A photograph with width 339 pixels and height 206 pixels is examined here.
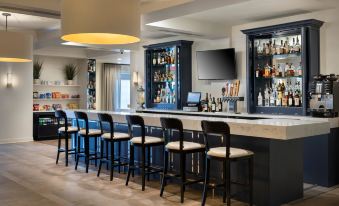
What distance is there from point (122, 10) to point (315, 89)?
348 cm

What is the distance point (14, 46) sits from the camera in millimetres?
6387

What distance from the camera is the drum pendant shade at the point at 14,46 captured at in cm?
627

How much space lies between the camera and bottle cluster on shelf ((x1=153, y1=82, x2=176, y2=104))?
866cm

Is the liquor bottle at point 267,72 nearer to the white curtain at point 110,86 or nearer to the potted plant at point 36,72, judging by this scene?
the potted plant at point 36,72

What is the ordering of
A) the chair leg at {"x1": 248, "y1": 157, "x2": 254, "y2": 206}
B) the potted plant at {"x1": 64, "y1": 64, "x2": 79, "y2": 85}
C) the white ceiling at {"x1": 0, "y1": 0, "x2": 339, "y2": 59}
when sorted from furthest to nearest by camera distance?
the potted plant at {"x1": 64, "y1": 64, "x2": 79, "y2": 85} → the white ceiling at {"x1": 0, "y1": 0, "x2": 339, "y2": 59} → the chair leg at {"x1": 248, "y1": 157, "x2": 254, "y2": 206}

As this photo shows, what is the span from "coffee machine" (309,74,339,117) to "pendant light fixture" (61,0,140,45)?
3.24 metres

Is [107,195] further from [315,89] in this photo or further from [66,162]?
[315,89]

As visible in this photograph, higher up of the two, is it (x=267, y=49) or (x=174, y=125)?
(x=267, y=49)

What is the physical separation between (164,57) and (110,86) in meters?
5.12

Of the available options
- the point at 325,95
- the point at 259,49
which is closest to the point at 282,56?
the point at 259,49

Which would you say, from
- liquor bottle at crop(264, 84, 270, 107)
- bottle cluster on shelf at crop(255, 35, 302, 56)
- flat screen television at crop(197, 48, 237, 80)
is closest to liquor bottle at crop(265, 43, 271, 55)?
bottle cluster on shelf at crop(255, 35, 302, 56)

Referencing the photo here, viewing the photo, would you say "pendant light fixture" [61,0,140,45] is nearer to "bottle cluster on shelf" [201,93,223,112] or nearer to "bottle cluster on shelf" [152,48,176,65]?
"bottle cluster on shelf" [201,93,223,112]

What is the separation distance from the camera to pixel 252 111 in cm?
688

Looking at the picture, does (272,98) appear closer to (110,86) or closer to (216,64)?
(216,64)
